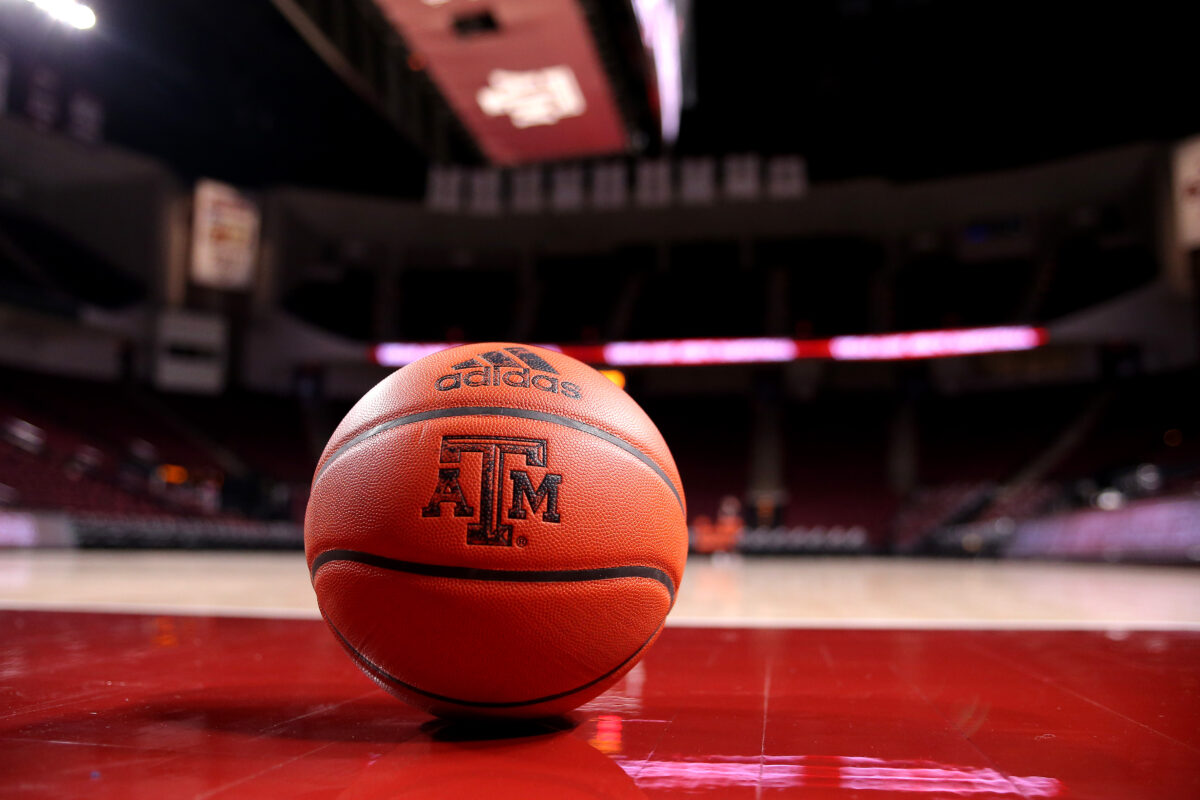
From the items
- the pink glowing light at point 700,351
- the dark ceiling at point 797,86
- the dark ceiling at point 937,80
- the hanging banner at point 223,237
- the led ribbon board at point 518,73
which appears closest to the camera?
the led ribbon board at point 518,73

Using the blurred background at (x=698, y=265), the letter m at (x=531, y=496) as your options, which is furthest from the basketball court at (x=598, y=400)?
the blurred background at (x=698, y=265)

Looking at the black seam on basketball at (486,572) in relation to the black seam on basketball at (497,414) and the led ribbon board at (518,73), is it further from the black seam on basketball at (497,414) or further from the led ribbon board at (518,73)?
the led ribbon board at (518,73)

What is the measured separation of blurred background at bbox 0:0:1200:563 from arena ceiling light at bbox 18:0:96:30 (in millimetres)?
4799

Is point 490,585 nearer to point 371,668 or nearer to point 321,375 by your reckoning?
point 371,668

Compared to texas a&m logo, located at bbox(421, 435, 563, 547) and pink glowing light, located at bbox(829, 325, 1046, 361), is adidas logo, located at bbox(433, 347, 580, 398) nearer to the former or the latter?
texas a&m logo, located at bbox(421, 435, 563, 547)

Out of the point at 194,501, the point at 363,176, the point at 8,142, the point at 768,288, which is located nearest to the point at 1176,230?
the point at 768,288

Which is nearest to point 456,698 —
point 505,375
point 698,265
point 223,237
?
point 505,375

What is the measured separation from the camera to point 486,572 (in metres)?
1.69

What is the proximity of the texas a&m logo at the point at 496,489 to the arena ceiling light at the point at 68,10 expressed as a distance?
5.35 meters

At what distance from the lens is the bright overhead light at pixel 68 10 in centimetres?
534

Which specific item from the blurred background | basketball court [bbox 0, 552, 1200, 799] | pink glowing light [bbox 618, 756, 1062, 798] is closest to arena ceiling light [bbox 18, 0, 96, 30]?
basketball court [bbox 0, 552, 1200, 799]

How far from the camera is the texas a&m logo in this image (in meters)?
1.70

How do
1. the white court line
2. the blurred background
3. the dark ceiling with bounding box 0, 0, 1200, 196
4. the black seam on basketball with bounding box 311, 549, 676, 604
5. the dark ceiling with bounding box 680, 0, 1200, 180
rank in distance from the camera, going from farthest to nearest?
the dark ceiling with bounding box 680, 0, 1200, 180 < the blurred background < the dark ceiling with bounding box 0, 0, 1200, 196 < the white court line < the black seam on basketball with bounding box 311, 549, 676, 604

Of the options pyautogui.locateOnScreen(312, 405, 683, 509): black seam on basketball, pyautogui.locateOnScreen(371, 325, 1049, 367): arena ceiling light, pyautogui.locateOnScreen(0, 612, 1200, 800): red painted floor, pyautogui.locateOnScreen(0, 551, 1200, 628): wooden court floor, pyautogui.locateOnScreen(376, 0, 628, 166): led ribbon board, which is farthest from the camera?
pyautogui.locateOnScreen(371, 325, 1049, 367): arena ceiling light
